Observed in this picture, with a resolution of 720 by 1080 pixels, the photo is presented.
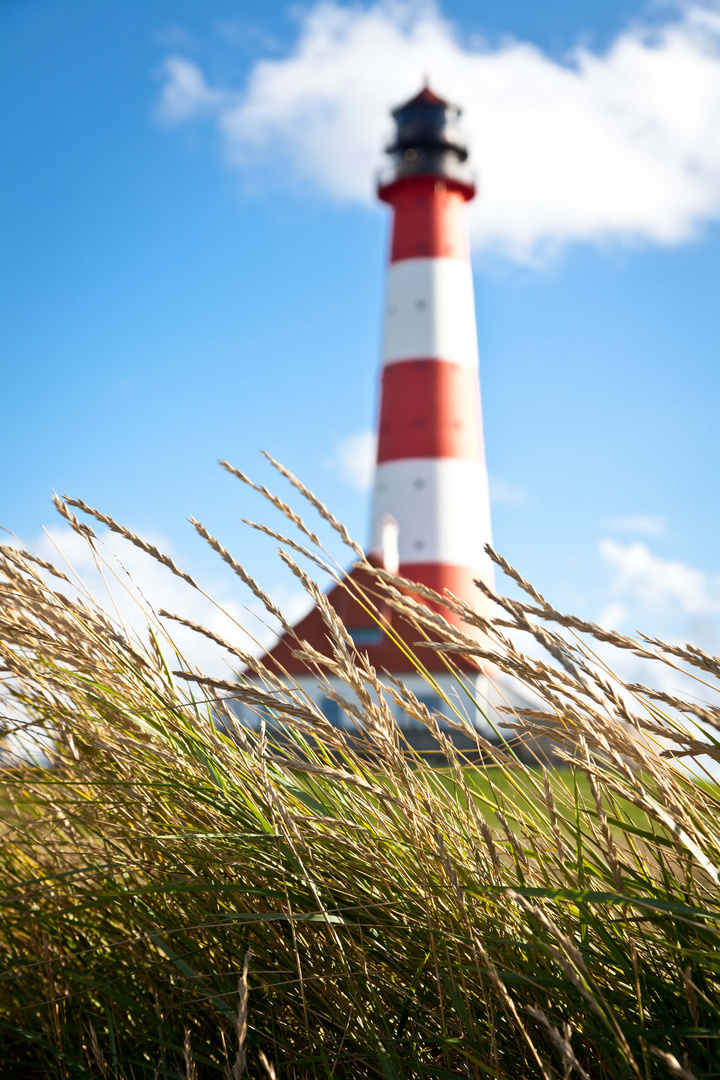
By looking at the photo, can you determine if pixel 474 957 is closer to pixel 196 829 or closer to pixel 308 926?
pixel 308 926

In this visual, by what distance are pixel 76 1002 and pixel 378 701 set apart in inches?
21.7

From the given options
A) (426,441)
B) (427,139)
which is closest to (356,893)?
(426,441)

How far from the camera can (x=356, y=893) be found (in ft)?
2.80

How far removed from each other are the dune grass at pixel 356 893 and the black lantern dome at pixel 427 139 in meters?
14.1

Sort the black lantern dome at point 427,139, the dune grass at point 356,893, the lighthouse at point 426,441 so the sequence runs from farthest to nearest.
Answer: the black lantern dome at point 427,139, the lighthouse at point 426,441, the dune grass at point 356,893

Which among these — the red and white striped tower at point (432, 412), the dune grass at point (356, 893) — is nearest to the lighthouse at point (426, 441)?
the red and white striped tower at point (432, 412)

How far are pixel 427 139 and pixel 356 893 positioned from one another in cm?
1527

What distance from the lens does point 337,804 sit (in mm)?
1028

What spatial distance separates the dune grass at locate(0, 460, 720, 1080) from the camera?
0.70 m

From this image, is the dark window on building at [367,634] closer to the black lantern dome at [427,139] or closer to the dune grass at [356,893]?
the black lantern dome at [427,139]

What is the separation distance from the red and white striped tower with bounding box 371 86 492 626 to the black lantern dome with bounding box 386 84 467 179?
74 cm

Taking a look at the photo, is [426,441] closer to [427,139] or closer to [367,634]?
[367,634]

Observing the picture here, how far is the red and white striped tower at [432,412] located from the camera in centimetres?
1186

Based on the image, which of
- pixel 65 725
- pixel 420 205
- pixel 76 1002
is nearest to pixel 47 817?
pixel 65 725
